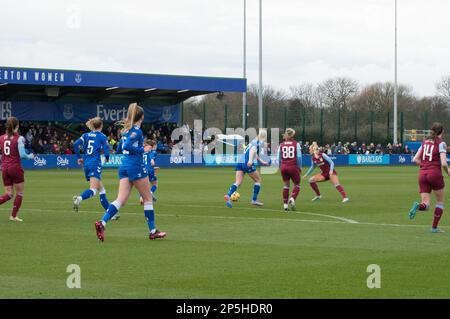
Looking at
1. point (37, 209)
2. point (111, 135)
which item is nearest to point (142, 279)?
point (37, 209)

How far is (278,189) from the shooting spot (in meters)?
33.3

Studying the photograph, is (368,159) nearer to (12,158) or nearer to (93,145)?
(93,145)

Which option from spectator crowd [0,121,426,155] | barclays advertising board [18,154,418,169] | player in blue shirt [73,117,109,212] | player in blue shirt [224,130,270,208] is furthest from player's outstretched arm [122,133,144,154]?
spectator crowd [0,121,426,155]

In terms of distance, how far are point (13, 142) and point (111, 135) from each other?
4164cm

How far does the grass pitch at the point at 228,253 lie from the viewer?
1002 cm

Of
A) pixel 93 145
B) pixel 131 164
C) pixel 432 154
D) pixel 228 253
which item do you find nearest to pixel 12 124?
pixel 93 145

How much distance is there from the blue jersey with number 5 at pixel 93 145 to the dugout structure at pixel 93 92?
3836 cm

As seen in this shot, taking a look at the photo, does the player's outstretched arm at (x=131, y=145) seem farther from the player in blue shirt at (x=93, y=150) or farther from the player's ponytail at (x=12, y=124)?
the player in blue shirt at (x=93, y=150)

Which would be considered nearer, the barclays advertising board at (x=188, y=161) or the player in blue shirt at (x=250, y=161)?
the player in blue shirt at (x=250, y=161)

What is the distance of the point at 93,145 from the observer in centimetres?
1880

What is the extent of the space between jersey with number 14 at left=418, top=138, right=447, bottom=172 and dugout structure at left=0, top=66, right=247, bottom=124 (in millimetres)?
43272

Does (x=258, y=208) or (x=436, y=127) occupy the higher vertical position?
(x=436, y=127)

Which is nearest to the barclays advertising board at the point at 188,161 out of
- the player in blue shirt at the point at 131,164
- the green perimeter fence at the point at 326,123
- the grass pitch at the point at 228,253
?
the green perimeter fence at the point at 326,123
